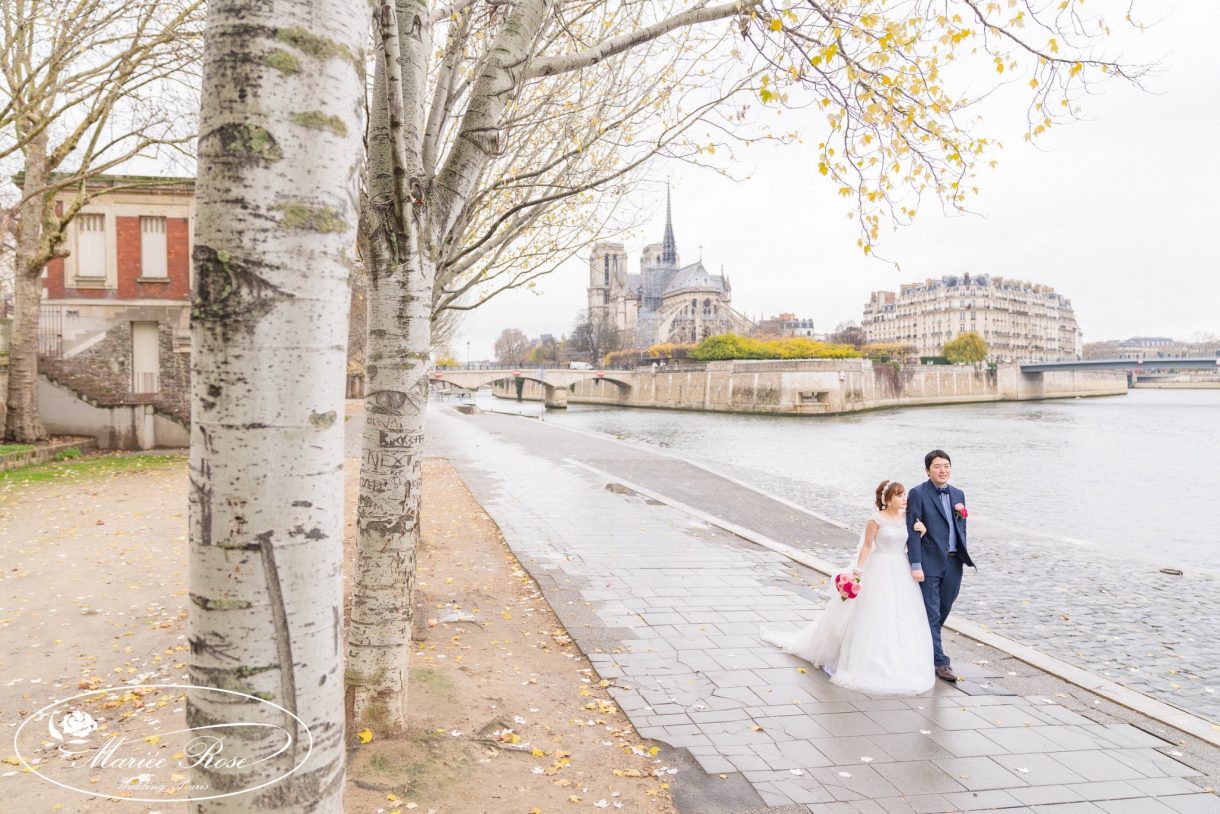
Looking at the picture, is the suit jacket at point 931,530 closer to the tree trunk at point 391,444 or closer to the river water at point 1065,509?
the river water at point 1065,509

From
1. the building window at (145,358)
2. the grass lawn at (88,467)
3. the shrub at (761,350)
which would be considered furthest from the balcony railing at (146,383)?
the shrub at (761,350)

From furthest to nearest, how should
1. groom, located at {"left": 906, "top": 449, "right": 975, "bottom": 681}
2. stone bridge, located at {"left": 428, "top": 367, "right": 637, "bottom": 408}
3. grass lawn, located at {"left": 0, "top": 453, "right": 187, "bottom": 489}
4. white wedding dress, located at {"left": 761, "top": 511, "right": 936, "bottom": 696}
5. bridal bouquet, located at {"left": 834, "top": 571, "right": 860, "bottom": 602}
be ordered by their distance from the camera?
1. stone bridge, located at {"left": 428, "top": 367, "right": 637, "bottom": 408}
2. grass lawn, located at {"left": 0, "top": 453, "right": 187, "bottom": 489}
3. groom, located at {"left": 906, "top": 449, "right": 975, "bottom": 681}
4. bridal bouquet, located at {"left": 834, "top": 571, "right": 860, "bottom": 602}
5. white wedding dress, located at {"left": 761, "top": 511, "right": 936, "bottom": 696}

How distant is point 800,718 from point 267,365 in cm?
438

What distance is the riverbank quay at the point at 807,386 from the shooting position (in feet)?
192

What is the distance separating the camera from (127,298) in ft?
69.4

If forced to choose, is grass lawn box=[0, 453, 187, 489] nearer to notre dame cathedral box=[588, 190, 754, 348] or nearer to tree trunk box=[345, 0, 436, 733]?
tree trunk box=[345, 0, 436, 733]

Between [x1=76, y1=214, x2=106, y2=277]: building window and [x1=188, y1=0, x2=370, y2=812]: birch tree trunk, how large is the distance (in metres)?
23.2

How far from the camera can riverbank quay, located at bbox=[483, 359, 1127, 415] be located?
58.7 m

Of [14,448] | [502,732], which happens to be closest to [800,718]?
[502,732]

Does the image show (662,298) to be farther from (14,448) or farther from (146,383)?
(14,448)

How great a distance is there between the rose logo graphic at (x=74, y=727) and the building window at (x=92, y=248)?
66.0 ft

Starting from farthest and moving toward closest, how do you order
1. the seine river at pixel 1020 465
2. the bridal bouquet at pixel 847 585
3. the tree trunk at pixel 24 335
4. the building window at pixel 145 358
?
the building window at pixel 145 358 < the tree trunk at pixel 24 335 < the seine river at pixel 1020 465 < the bridal bouquet at pixel 847 585

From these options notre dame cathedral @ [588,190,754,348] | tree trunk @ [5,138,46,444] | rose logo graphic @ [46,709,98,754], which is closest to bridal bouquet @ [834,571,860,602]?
rose logo graphic @ [46,709,98,754]

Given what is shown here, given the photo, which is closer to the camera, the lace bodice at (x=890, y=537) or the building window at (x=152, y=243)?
the lace bodice at (x=890, y=537)
